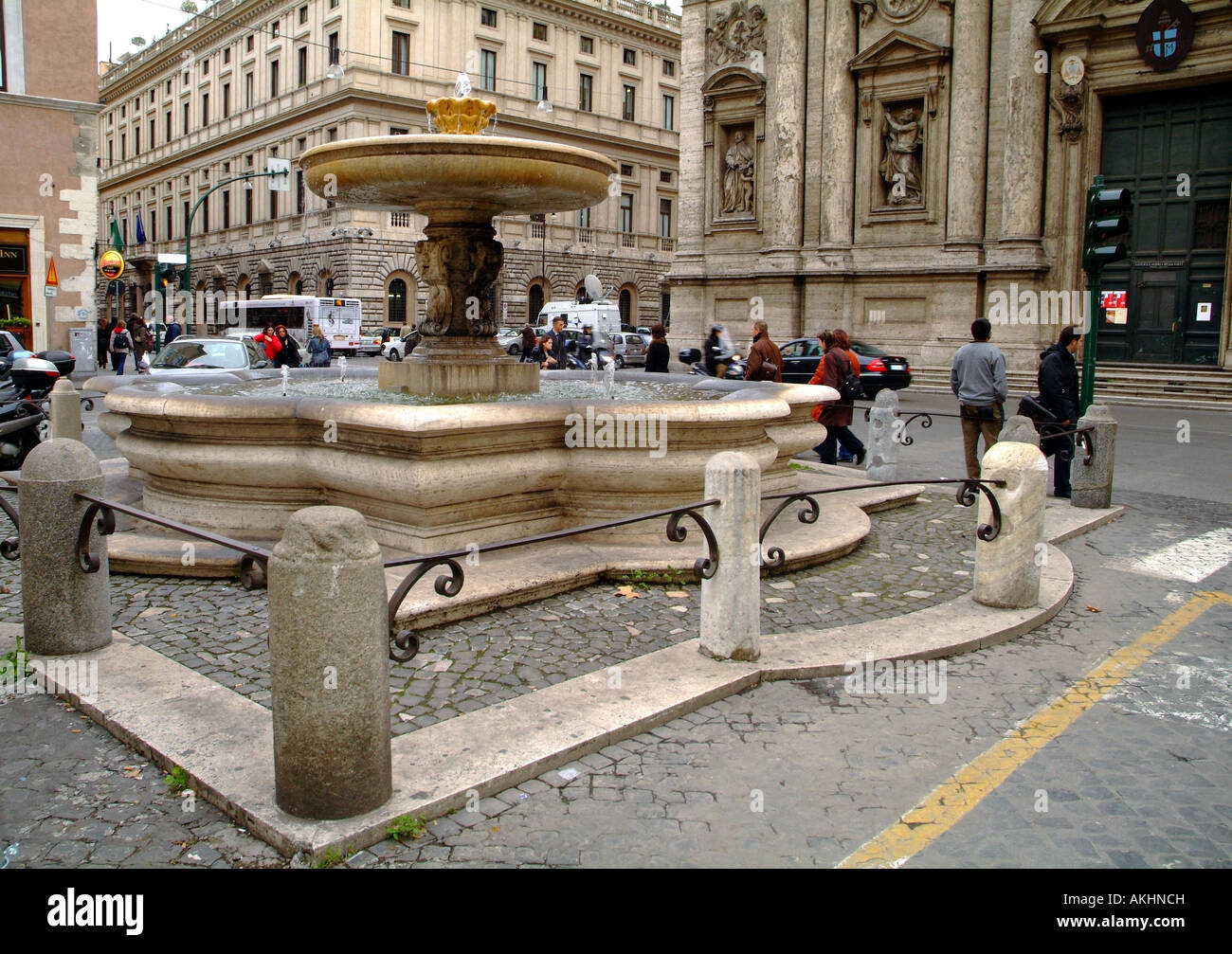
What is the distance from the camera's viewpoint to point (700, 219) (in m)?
32.5

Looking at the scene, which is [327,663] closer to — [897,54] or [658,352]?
[658,352]

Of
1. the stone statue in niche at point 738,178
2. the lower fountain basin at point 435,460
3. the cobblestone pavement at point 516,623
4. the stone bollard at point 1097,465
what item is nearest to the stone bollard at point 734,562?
the cobblestone pavement at point 516,623

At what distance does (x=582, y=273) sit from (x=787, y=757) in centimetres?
5231

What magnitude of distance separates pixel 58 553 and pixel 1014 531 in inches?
210

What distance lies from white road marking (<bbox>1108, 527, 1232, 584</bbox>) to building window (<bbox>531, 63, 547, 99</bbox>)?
50701mm

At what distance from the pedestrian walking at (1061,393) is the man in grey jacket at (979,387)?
0.69m

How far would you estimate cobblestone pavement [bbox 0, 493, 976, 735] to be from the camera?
5.04 metres

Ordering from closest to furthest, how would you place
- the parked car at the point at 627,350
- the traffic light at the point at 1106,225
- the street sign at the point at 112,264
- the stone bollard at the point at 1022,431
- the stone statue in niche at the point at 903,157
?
the stone bollard at the point at 1022,431 → the traffic light at the point at 1106,225 → the stone statue in niche at the point at 903,157 → the street sign at the point at 112,264 → the parked car at the point at 627,350

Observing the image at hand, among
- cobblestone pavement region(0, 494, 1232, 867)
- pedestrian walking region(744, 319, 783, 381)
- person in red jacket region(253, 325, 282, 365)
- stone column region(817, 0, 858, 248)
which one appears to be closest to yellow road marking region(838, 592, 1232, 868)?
cobblestone pavement region(0, 494, 1232, 867)

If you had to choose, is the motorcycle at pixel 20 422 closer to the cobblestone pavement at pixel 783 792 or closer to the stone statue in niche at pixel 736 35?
the cobblestone pavement at pixel 783 792

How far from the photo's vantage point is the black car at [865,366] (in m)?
23.9

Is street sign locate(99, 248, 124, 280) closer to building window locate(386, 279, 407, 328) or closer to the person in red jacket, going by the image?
the person in red jacket

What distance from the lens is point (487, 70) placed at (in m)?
52.7
